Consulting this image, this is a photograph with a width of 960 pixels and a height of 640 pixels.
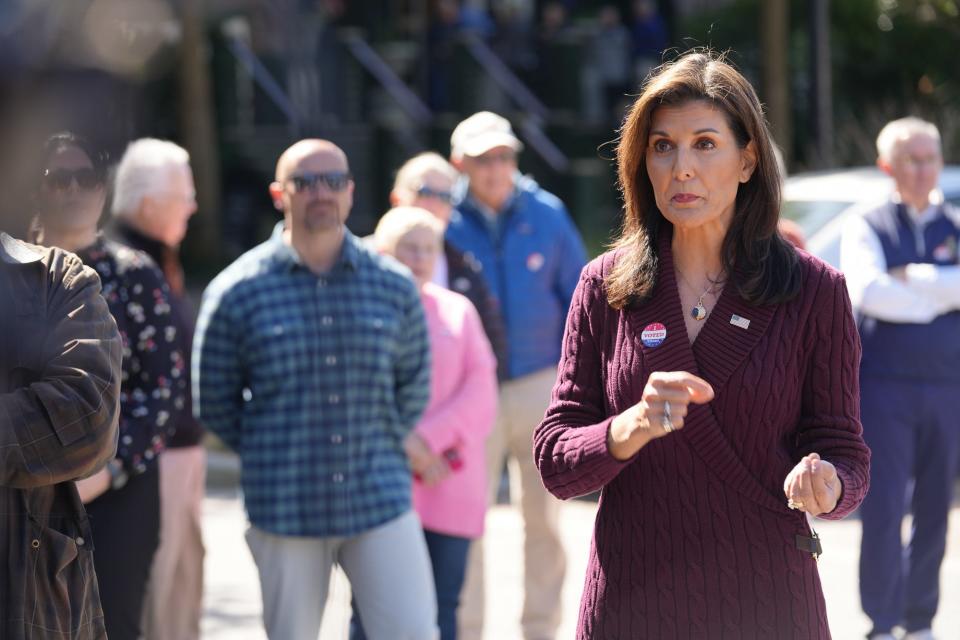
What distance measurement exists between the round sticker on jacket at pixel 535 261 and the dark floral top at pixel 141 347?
2.24 metres

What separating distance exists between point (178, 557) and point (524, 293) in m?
1.89

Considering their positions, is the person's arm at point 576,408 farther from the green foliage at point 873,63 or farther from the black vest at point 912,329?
the green foliage at point 873,63

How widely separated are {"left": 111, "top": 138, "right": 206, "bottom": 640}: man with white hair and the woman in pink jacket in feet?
2.79

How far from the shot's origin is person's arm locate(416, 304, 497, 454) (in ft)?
19.2

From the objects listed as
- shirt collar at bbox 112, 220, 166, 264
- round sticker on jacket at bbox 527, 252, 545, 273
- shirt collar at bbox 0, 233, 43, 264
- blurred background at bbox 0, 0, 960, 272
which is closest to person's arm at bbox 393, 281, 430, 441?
shirt collar at bbox 112, 220, 166, 264

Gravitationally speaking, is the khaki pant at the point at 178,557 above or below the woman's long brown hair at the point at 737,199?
below

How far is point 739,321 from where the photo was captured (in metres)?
3.25

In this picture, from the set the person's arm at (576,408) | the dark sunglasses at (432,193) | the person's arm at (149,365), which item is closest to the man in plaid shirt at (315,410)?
the person's arm at (149,365)

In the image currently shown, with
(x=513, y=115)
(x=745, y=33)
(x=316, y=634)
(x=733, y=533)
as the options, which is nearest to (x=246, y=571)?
(x=316, y=634)

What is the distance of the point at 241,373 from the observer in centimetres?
522

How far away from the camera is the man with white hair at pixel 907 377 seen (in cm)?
661

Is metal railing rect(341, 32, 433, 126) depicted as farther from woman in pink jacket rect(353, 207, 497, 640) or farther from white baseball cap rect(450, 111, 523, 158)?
woman in pink jacket rect(353, 207, 497, 640)

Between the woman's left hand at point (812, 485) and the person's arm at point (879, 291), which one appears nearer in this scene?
the woman's left hand at point (812, 485)

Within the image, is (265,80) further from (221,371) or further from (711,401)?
(711,401)
